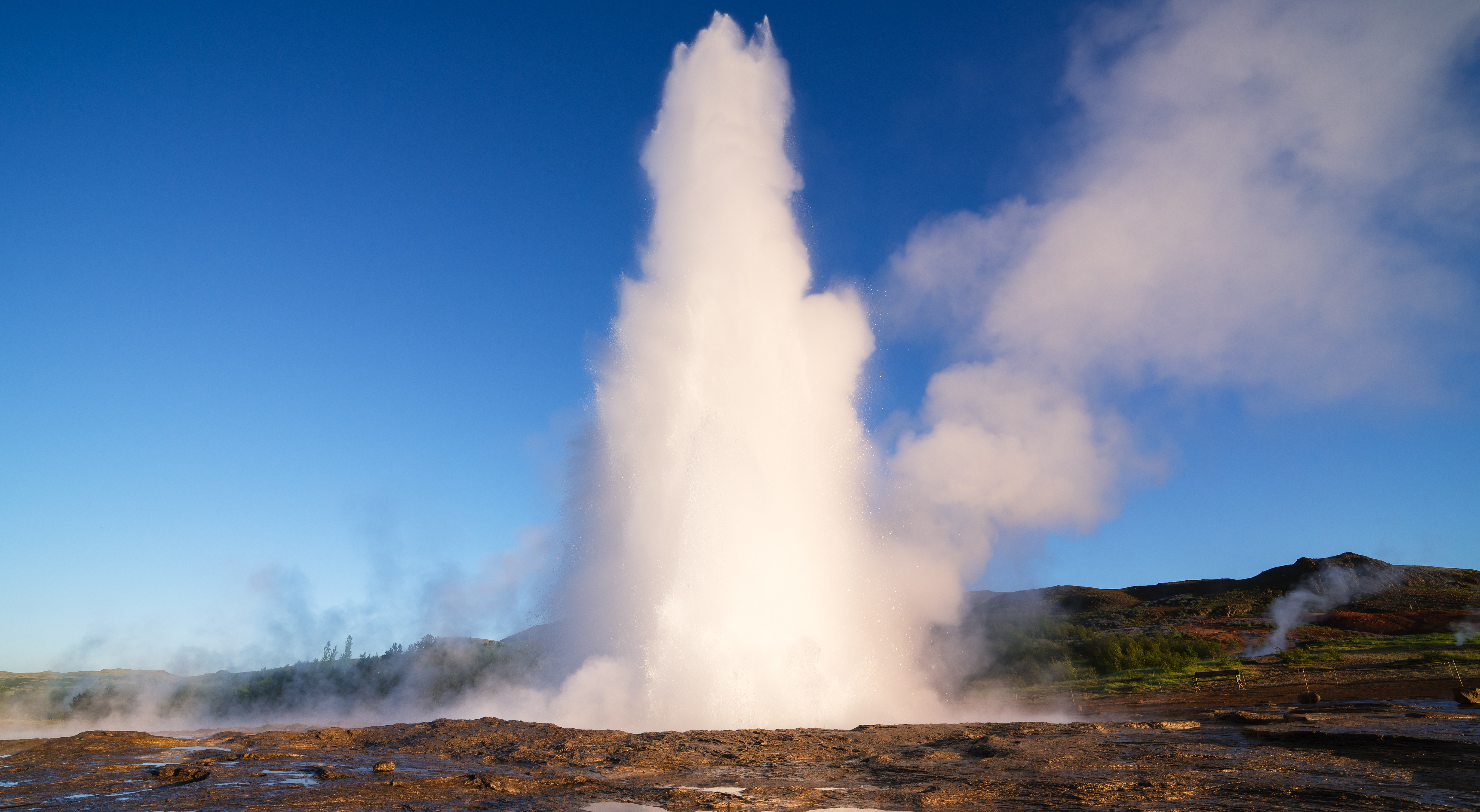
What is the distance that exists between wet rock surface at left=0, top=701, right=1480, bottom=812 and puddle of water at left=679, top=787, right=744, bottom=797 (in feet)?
0.21

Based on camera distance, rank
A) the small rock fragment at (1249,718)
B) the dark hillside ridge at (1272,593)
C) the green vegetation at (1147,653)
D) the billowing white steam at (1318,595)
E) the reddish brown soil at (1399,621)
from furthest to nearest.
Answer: the dark hillside ridge at (1272,593) < the billowing white steam at (1318,595) < the reddish brown soil at (1399,621) < the green vegetation at (1147,653) < the small rock fragment at (1249,718)

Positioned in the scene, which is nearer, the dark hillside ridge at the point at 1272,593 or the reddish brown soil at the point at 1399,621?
the reddish brown soil at the point at 1399,621

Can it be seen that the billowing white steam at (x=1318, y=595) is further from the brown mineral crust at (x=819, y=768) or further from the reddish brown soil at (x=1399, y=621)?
the brown mineral crust at (x=819, y=768)

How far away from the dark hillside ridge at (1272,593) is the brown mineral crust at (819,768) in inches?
1790

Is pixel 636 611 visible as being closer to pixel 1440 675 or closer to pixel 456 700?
pixel 456 700

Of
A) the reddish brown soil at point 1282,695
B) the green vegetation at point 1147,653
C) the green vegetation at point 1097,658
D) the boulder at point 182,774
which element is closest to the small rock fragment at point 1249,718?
the reddish brown soil at point 1282,695

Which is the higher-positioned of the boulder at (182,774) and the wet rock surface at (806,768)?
the boulder at (182,774)

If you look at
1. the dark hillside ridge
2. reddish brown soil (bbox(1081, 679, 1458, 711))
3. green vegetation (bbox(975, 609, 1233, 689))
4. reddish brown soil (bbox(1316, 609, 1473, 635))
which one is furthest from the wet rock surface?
the dark hillside ridge

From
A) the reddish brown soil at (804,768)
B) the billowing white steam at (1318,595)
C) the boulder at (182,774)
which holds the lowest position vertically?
the reddish brown soil at (804,768)

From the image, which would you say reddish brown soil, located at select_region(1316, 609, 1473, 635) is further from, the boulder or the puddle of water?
the boulder

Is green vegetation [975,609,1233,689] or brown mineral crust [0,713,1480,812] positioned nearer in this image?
brown mineral crust [0,713,1480,812]

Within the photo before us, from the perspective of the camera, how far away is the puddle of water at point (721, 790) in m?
8.79

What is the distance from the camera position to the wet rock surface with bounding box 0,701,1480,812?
8.13 m

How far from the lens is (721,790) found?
29.7 ft
